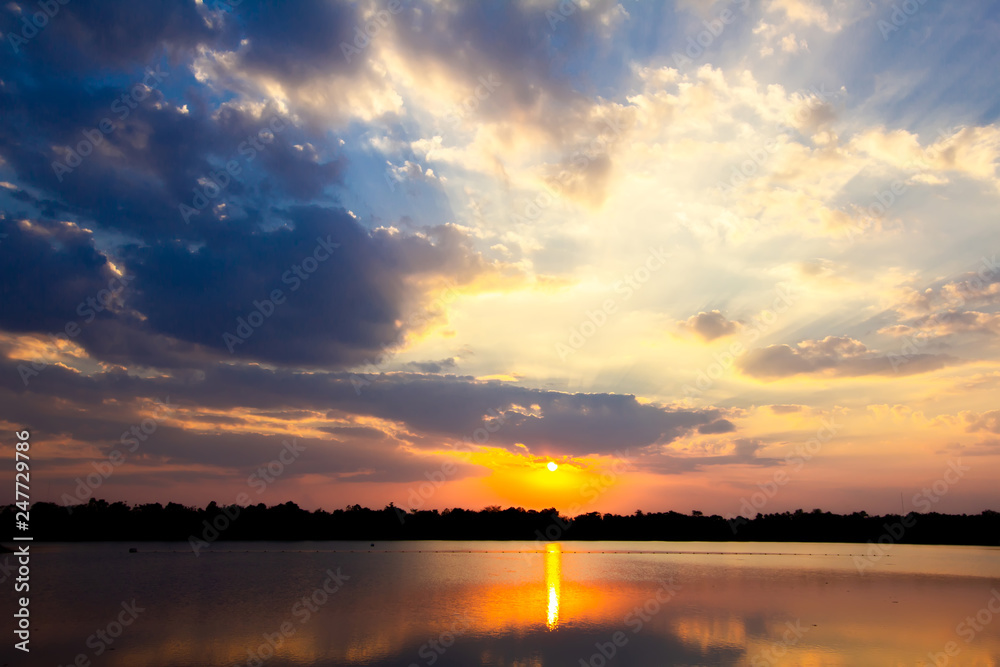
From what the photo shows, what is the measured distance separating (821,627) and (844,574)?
149 ft

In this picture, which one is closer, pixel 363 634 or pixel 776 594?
pixel 363 634

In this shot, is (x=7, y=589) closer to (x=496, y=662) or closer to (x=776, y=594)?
(x=496, y=662)

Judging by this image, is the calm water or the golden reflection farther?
the golden reflection

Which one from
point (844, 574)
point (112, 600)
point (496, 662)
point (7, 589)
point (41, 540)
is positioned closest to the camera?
point (496, 662)

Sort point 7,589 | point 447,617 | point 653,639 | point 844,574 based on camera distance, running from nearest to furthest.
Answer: point 653,639 → point 447,617 → point 7,589 → point 844,574

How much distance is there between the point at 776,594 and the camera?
49.5 m

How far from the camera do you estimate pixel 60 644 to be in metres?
27.5

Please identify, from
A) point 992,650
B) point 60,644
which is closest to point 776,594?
point 992,650

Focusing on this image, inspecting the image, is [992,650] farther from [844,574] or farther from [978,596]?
[844,574]

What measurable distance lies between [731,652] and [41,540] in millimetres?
202902

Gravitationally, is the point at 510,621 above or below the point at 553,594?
above

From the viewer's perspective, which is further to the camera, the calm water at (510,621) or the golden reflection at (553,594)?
the golden reflection at (553,594)

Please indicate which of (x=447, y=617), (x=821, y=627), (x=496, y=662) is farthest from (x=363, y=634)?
(x=821, y=627)

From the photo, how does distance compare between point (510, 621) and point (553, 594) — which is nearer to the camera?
point (510, 621)
